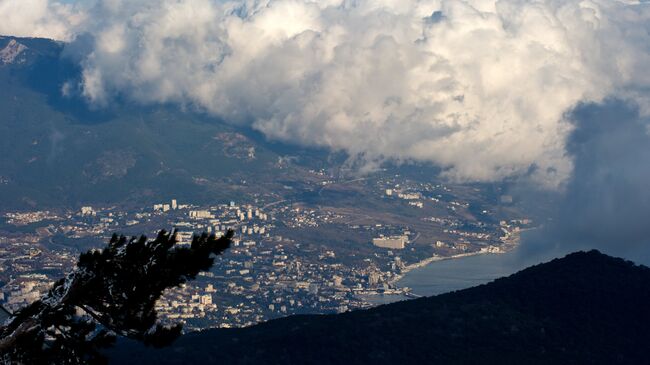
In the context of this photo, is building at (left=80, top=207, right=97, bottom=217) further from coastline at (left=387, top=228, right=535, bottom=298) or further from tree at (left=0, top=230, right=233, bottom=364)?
tree at (left=0, top=230, right=233, bottom=364)

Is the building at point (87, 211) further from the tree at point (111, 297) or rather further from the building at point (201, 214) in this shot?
the tree at point (111, 297)

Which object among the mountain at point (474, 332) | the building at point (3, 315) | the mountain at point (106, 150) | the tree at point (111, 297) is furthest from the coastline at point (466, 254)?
the tree at point (111, 297)

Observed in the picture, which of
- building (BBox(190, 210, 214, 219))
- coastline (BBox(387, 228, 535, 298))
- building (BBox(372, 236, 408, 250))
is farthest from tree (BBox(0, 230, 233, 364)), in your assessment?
building (BBox(190, 210, 214, 219))

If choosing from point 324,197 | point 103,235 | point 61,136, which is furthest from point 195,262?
point 61,136

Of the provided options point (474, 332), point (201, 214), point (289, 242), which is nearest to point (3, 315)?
point (474, 332)

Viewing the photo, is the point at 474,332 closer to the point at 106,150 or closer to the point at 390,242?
the point at 390,242

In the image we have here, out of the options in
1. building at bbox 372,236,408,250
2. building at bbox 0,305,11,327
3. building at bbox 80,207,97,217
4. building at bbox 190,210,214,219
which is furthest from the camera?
building at bbox 80,207,97,217

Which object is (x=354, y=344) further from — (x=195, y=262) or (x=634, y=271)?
(x=195, y=262)
